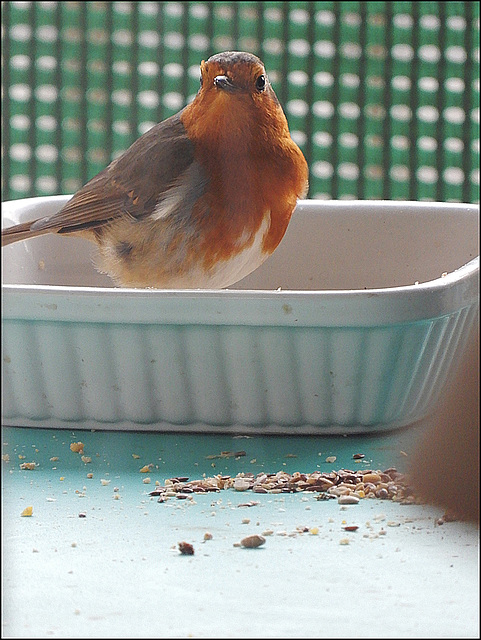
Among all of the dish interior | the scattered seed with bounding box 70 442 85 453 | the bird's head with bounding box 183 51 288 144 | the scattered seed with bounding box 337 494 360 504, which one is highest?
the bird's head with bounding box 183 51 288 144

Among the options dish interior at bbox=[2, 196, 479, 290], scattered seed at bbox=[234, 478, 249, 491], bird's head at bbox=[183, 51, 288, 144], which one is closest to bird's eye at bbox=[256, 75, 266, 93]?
bird's head at bbox=[183, 51, 288, 144]

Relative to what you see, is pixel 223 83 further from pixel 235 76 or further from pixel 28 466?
pixel 28 466

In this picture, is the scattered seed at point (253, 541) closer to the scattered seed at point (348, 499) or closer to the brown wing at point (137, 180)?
the scattered seed at point (348, 499)

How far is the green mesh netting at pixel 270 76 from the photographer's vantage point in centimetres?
50

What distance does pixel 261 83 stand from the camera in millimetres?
562

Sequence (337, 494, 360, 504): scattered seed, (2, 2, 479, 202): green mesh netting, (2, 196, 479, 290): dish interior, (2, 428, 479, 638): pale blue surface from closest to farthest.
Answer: (2, 428, 479, 638): pale blue surface, (337, 494, 360, 504): scattered seed, (2, 2, 479, 202): green mesh netting, (2, 196, 479, 290): dish interior

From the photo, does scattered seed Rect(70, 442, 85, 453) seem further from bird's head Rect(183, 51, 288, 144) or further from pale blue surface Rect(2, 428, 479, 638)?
bird's head Rect(183, 51, 288, 144)

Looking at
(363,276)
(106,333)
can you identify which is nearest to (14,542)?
(106,333)

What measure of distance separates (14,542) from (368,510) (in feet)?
0.41

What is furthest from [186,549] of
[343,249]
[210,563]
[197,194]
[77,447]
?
[343,249]

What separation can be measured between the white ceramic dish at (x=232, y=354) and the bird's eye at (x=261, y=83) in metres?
0.13

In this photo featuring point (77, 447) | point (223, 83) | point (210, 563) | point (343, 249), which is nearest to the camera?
point (210, 563)

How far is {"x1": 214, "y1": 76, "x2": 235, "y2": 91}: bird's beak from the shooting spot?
549mm

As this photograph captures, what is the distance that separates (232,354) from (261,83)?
0.54 ft
